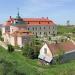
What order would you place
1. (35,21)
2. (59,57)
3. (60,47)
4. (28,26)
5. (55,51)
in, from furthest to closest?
(35,21) → (28,26) → (60,47) → (55,51) → (59,57)

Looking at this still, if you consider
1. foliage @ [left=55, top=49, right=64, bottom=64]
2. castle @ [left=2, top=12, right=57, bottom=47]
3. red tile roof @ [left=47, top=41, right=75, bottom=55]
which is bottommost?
foliage @ [left=55, top=49, right=64, bottom=64]

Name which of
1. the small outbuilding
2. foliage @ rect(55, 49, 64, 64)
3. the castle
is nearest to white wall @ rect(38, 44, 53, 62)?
the small outbuilding

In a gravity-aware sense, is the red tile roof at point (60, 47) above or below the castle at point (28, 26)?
below

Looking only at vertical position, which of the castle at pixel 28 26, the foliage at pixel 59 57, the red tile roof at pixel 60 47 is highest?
the castle at pixel 28 26

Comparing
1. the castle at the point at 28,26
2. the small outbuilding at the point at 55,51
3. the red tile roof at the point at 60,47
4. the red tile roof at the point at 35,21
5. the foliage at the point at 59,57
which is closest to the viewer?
the foliage at the point at 59,57

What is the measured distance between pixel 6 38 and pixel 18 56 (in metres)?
15.0

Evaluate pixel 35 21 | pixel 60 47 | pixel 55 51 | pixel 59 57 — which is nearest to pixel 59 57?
pixel 59 57

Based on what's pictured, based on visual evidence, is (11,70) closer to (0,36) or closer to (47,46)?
(47,46)

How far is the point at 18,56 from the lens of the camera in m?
33.7

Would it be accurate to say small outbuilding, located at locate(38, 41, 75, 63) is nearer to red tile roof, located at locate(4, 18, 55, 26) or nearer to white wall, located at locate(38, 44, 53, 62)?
white wall, located at locate(38, 44, 53, 62)

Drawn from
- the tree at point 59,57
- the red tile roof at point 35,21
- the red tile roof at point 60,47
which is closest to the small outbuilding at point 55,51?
the red tile roof at point 60,47

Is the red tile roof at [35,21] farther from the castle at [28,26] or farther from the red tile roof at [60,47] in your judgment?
the red tile roof at [60,47]

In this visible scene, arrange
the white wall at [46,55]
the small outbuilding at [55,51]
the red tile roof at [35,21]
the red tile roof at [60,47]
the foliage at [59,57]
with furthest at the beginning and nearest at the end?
the red tile roof at [35,21], the red tile roof at [60,47], the small outbuilding at [55,51], the white wall at [46,55], the foliage at [59,57]

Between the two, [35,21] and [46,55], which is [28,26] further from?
[46,55]
